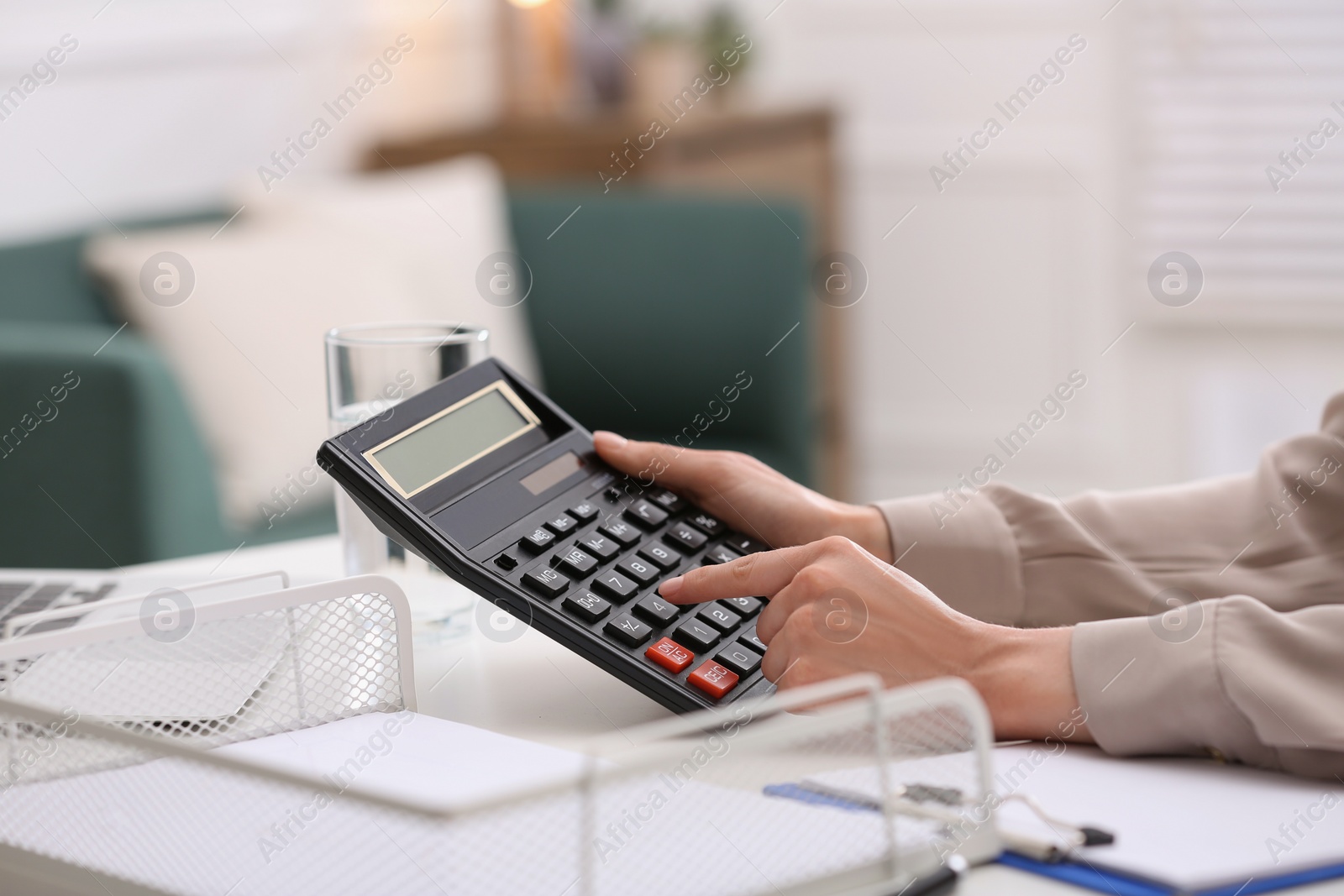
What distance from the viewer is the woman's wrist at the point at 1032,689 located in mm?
606

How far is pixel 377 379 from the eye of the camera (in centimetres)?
79

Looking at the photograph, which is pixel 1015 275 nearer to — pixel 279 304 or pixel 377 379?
pixel 279 304

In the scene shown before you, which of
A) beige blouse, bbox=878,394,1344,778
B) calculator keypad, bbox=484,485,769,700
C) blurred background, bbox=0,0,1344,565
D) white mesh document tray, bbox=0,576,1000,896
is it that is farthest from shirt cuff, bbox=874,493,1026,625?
blurred background, bbox=0,0,1344,565

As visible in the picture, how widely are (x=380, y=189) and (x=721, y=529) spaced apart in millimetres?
1702

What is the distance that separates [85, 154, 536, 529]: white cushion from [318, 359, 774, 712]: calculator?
101 centimetres

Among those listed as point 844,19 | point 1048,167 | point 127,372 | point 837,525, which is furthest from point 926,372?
point 837,525

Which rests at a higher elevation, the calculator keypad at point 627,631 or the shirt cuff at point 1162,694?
the calculator keypad at point 627,631

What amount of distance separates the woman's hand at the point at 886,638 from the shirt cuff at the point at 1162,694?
0.05 feet

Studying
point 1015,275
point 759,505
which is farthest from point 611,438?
point 1015,275

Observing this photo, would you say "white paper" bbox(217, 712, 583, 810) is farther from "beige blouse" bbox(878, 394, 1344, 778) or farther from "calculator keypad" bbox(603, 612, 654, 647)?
"beige blouse" bbox(878, 394, 1344, 778)

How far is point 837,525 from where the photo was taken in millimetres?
770

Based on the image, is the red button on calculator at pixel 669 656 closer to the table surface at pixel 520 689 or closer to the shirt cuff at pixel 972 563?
the table surface at pixel 520 689

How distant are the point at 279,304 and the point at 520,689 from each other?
1355 mm

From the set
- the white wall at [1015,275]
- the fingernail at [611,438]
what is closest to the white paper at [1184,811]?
the fingernail at [611,438]
